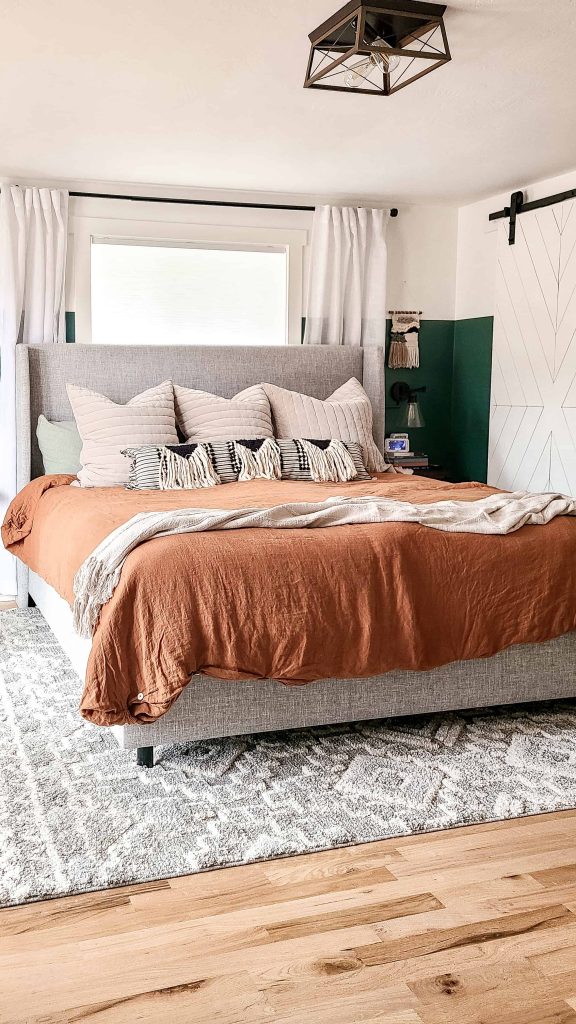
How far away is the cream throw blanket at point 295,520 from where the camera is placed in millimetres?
2789

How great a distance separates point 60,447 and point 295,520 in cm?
222

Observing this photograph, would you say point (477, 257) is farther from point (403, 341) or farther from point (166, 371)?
point (166, 371)

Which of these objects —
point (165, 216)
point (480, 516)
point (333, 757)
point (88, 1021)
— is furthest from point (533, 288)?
point (88, 1021)

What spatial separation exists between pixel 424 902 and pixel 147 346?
12.3ft

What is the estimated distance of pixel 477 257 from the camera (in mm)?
5949

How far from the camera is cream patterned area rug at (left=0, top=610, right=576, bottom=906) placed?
7.61 feet

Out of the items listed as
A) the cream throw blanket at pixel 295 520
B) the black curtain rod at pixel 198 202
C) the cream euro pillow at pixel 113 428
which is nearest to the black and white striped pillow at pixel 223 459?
the cream euro pillow at pixel 113 428

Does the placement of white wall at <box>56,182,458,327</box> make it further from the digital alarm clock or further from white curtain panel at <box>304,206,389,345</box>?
the digital alarm clock

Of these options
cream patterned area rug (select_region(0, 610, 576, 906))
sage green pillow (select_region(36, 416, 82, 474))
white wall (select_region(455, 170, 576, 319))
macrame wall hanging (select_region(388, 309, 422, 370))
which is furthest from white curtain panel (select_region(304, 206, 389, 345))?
cream patterned area rug (select_region(0, 610, 576, 906))

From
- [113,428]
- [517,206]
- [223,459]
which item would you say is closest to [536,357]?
[517,206]

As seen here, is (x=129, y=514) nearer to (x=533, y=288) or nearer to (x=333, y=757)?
(x=333, y=757)

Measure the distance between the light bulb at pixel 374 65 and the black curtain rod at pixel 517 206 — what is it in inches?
77.2

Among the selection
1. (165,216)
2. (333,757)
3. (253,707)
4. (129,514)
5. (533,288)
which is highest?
(165,216)

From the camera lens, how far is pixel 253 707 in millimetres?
2844
